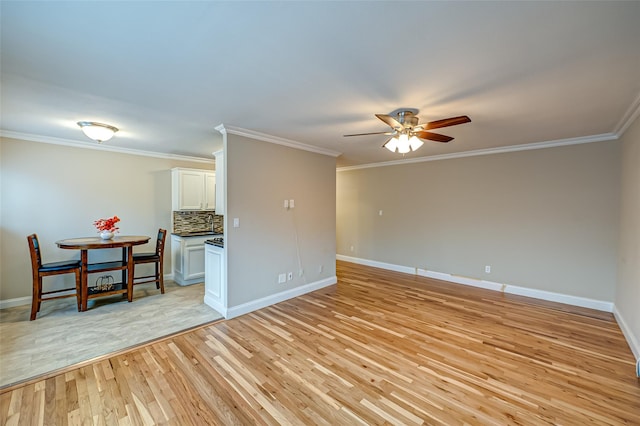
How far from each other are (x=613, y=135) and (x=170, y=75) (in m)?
5.41

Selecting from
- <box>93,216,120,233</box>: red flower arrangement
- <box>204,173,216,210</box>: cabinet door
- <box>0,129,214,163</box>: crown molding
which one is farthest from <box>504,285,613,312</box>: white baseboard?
<box>93,216,120,233</box>: red flower arrangement

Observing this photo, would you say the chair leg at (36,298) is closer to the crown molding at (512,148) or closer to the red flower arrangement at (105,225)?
the red flower arrangement at (105,225)

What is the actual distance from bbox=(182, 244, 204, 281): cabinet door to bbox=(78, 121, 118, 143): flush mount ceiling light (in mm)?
2213

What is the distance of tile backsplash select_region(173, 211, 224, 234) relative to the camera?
5324 millimetres

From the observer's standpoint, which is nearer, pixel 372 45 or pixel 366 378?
pixel 372 45

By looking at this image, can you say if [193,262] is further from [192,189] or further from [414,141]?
[414,141]

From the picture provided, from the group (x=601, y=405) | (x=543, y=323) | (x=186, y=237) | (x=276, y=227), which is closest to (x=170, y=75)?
(x=276, y=227)

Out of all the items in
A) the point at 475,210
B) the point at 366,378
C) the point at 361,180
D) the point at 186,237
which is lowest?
the point at 366,378

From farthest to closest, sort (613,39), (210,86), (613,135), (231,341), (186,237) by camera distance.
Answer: (186,237) < (613,135) < (231,341) < (210,86) < (613,39)

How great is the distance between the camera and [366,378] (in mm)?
2303

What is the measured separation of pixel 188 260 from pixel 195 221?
99cm

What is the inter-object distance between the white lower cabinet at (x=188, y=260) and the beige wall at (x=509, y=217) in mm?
3703

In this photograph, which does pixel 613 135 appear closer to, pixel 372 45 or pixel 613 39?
pixel 613 39

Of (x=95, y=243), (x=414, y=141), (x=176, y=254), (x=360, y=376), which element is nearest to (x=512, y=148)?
(x=414, y=141)
